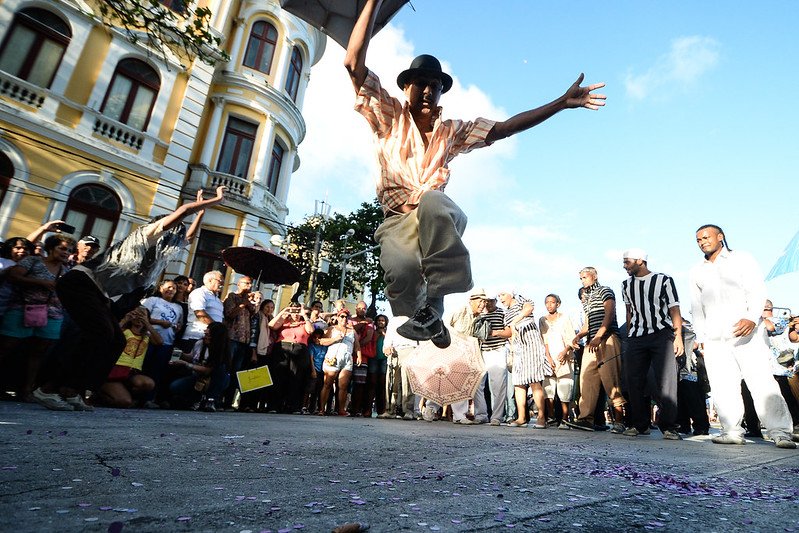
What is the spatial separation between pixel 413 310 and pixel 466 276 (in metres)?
0.51

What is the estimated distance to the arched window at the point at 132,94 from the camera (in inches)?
561

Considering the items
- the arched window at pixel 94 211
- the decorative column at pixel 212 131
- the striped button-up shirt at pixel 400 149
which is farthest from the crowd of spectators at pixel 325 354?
the decorative column at pixel 212 131

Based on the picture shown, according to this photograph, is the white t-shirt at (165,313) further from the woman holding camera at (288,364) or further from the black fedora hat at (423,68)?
the black fedora hat at (423,68)

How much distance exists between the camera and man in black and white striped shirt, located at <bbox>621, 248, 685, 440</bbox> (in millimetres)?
5684

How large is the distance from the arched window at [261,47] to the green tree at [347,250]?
12.1 m

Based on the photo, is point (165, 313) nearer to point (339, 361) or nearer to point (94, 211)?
point (339, 361)

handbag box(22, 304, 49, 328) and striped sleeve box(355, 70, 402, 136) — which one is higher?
striped sleeve box(355, 70, 402, 136)

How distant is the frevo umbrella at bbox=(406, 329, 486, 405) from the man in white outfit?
10.5 feet

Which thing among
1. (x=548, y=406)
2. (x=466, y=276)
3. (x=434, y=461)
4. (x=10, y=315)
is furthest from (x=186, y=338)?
(x=548, y=406)

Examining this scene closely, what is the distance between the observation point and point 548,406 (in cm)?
815

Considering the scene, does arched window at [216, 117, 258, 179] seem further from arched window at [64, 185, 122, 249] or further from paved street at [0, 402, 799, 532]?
paved street at [0, 402, 799, 532]

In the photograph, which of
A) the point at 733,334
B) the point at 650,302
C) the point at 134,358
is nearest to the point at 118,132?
the point at 134,358

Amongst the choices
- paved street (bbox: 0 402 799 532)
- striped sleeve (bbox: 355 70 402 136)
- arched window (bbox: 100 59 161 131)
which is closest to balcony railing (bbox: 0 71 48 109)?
arched window (bbox: 100 59 161 131)

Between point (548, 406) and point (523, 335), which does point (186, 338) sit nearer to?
point (523, 335)
